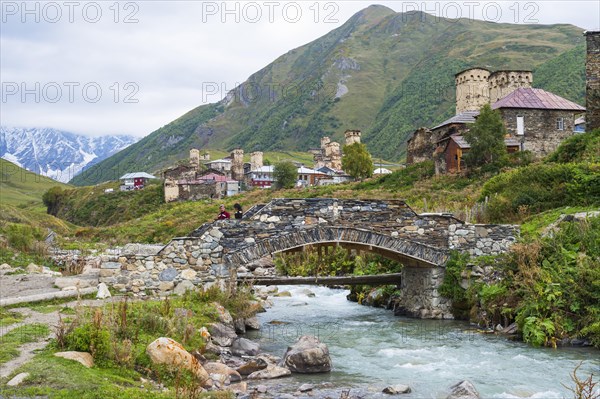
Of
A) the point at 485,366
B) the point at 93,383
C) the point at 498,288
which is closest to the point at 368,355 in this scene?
the point at 485,366

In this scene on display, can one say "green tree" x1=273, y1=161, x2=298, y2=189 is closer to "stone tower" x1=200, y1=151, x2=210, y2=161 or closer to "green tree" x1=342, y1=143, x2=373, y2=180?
"green tree" x1=342, y1=143, x2=373, y2=180

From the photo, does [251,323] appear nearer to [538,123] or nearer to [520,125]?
[520,125]

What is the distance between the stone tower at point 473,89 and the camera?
6744cm

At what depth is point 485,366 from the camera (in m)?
13.0

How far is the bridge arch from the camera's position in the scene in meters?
17.6

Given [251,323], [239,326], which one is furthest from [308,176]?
[239,326]

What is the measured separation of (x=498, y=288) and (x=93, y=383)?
464 inches

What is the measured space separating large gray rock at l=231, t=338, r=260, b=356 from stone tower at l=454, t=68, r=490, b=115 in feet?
189

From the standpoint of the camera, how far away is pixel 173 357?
1015 centimetres

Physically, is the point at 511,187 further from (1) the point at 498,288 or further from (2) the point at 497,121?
(2) the point at 497,121

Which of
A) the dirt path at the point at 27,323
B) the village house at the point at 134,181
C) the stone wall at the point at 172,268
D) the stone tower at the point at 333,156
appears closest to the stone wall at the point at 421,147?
the stone wall at the point at 172,268

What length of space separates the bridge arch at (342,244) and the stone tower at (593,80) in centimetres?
1935

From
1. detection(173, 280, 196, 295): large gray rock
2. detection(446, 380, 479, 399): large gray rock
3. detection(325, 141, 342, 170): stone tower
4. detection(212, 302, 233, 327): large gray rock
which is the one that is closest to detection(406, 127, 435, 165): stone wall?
detection(173, 280, 196, 295): large gray rock

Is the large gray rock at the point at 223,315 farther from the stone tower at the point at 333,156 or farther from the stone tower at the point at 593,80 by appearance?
the stone tower at the point at 333,156
